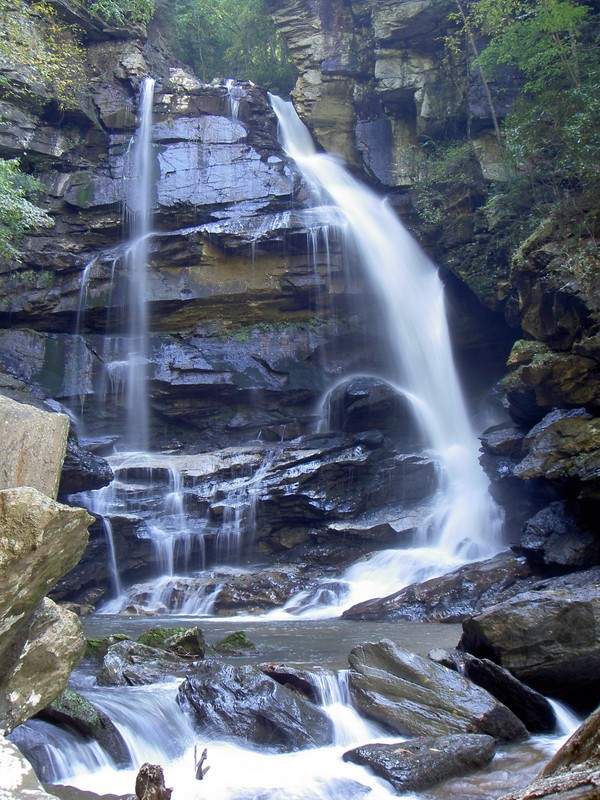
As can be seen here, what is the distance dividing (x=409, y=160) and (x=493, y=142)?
3.36 meters

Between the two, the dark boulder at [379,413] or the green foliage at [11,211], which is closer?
the green foliage at [11,211]

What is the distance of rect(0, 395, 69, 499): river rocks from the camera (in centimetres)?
446

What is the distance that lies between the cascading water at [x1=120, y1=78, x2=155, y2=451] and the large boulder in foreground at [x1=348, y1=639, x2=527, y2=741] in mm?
15311

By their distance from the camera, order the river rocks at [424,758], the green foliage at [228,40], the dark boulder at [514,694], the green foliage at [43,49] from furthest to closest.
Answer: the green foliage at [228,40] → the green foliage at [43,49] → the dark boulder at [514,694] → the river rocks at [424,758]

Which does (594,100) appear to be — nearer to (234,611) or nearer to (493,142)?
(493,142)

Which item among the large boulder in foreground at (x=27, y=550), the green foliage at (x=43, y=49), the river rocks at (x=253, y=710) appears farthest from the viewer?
the green foliage at (x=43, y=49)

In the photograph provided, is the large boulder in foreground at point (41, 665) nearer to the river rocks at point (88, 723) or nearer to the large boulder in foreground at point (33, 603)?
the large boulder in foreground at point (33, 603)

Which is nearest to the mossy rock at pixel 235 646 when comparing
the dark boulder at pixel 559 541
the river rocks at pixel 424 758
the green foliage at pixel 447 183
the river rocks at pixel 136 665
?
the river rocks at pixel 136 665

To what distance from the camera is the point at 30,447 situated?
4.55m

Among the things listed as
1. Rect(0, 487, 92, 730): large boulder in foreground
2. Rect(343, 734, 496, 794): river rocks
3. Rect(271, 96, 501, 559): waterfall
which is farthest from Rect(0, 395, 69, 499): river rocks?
Rect(271, 96, 501, 559): waterfall

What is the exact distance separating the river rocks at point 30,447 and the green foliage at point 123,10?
25.4 m

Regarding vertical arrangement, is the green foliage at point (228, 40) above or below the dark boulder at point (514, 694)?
above

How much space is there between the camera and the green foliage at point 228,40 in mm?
29453

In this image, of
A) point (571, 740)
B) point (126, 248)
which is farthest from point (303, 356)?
point (571, 740)
